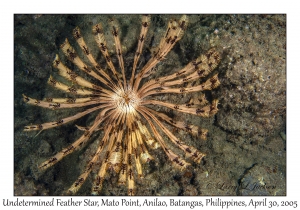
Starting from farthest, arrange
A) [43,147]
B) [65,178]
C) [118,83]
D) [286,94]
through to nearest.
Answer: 1. [43,147]
2. [65,178]
3. [118,83]
4. [286,94]

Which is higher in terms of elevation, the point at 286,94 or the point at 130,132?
the point at 286,94

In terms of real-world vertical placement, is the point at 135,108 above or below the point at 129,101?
below

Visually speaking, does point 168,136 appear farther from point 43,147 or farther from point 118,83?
point 43,147

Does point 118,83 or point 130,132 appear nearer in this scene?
point 130,132

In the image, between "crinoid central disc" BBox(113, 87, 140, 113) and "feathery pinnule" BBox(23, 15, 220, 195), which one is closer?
"feathery pinnule" BBox(23, 15, 220, 195)

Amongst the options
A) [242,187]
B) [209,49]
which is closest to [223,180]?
[242,187]

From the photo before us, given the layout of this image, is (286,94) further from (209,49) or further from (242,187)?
(242,187)

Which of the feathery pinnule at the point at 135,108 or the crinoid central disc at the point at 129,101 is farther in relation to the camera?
the crinoid central disc at the point at 129,101

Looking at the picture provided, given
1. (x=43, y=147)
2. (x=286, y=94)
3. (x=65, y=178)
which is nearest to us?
(x=286, y=94)

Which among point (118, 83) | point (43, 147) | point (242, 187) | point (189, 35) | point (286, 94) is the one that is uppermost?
point (189, 35)
